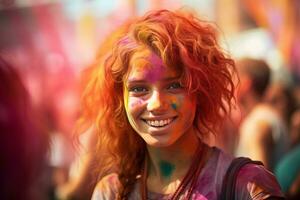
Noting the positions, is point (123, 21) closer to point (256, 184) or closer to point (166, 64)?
point (166, 64)

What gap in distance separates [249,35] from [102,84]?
10.3ft

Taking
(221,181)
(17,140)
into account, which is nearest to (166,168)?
(221,181)

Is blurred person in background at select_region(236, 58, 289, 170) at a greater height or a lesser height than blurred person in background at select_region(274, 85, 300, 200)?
greater

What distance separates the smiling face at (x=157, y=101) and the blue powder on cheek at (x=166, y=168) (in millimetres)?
77

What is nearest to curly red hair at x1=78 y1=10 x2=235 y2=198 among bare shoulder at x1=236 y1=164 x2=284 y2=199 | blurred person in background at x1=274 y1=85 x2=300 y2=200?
bare shoulder at x1=236 y1=164 x2=284 y2=199

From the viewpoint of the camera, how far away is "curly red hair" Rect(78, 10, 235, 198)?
77.2 inches

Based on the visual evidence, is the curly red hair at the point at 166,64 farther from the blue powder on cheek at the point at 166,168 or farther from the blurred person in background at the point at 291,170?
the blurred person in background at the point at 291,170

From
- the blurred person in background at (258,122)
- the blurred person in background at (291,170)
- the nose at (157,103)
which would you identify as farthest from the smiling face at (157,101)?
the blurred person in background at (291,170)

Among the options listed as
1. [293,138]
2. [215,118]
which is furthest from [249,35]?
[215,118]

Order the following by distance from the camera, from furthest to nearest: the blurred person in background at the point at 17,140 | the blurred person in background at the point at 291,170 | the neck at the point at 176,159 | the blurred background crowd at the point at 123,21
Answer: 1. the blurred background crowd at the point at 123,21
2. the blurred person in background at the point at 291,170
3. the neck at the point at 176,159
4. the blurred person in background at the point at 17,140

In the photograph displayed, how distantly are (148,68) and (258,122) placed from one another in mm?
2209

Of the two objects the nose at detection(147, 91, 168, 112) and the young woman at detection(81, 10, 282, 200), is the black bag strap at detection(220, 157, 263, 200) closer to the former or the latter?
the young woman at detection(81, 10, 282, 200)

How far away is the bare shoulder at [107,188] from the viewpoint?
2.08 m

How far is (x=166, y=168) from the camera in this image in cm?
205
